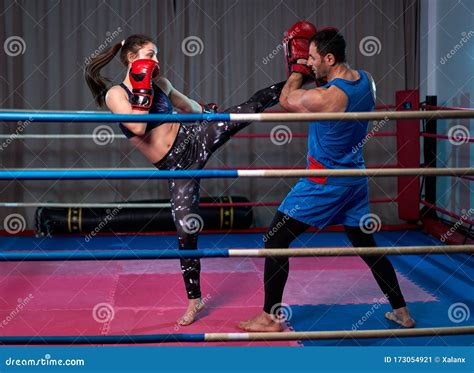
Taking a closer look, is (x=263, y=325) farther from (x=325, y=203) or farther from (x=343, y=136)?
(x=343, y=136)

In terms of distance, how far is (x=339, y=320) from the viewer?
297 cm

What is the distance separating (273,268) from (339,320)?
46 centimetres

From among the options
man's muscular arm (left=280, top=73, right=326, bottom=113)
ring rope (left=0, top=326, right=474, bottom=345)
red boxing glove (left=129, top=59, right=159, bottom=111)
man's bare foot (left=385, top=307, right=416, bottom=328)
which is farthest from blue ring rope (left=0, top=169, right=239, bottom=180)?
man's bare foot (left=385, top=307, right=416, bottom=328)

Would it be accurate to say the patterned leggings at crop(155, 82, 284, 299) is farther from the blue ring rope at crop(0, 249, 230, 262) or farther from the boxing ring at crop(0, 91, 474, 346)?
the blue ring rope at crop(0, 249, 230, 262)

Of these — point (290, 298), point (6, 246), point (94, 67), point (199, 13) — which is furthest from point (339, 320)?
point (199, 13)

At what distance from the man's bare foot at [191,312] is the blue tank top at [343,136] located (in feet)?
2.61

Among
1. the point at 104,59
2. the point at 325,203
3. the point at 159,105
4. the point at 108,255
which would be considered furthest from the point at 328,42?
the point at 108,255

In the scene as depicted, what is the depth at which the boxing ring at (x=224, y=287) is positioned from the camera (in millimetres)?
1839

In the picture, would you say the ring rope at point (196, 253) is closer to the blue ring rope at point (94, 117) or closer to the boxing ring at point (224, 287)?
the boxing ring at point (224, 287)

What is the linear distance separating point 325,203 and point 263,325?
0.58 meters

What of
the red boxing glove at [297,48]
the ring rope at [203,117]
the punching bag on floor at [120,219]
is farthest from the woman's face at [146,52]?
the punching bag on floor at [120,219]

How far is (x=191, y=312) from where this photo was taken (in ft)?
9.74

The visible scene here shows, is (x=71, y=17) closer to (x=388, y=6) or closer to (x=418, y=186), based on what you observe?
(x=388, y=6)

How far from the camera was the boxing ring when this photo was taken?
1.84 meters
